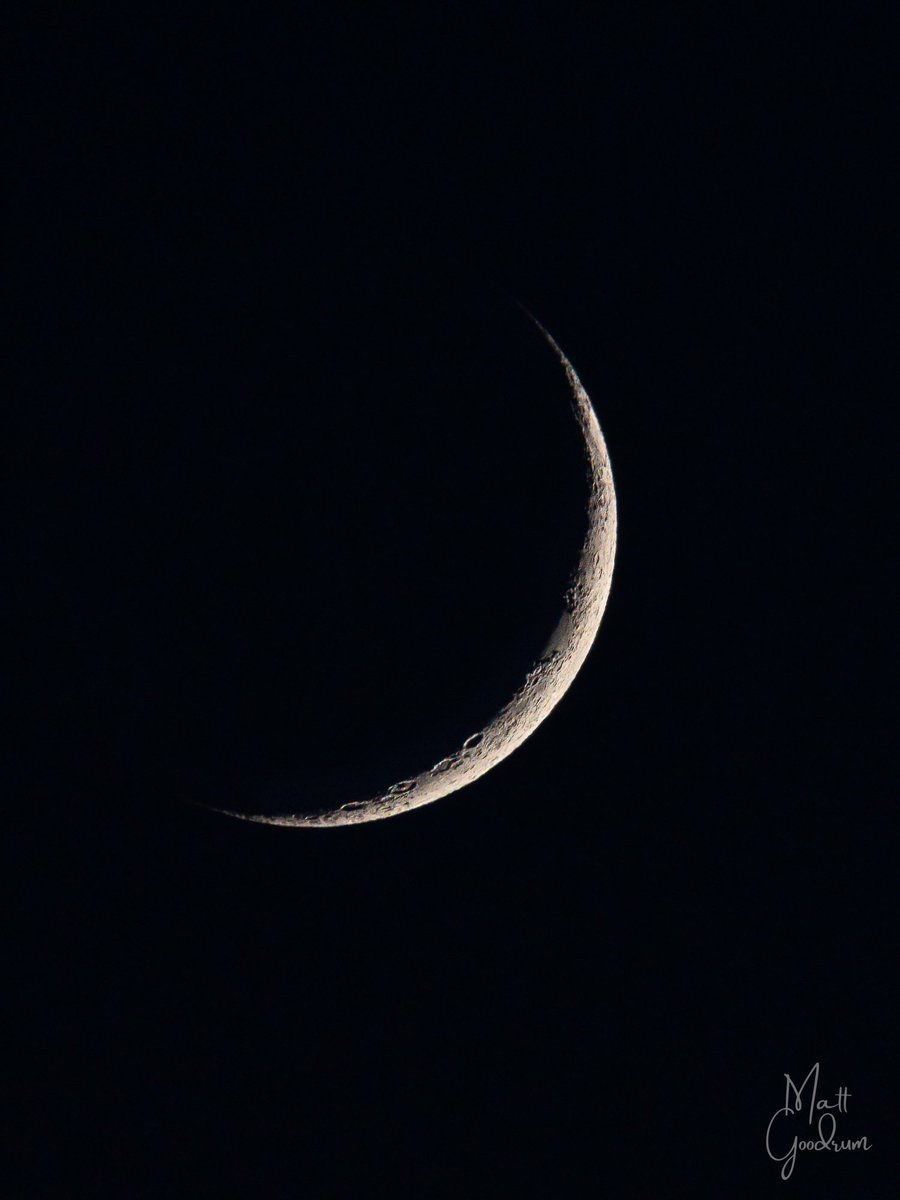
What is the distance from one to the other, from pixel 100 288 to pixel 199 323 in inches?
11.7

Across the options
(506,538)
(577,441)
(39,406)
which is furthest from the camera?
(577,441)

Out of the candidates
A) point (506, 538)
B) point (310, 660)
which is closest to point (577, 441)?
point (506, 538)

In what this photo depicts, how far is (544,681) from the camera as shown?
2887 millimetres

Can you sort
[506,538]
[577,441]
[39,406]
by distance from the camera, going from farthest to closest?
[577,441] < [506,538] < [39,406]

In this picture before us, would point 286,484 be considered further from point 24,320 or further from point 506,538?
point 24,320

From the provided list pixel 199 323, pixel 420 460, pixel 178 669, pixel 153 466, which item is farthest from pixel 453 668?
pixel 199 323

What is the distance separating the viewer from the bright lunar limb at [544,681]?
9.25 ft

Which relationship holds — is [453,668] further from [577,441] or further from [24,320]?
[24,320]

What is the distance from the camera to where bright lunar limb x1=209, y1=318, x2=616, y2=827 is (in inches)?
111

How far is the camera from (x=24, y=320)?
233 cm

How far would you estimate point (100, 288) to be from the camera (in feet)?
7.60

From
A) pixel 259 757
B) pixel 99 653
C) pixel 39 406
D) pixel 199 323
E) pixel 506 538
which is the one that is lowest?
pixel 259 757

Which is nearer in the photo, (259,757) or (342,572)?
(342,572)

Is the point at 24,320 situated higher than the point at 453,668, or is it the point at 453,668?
the point at 24,320
